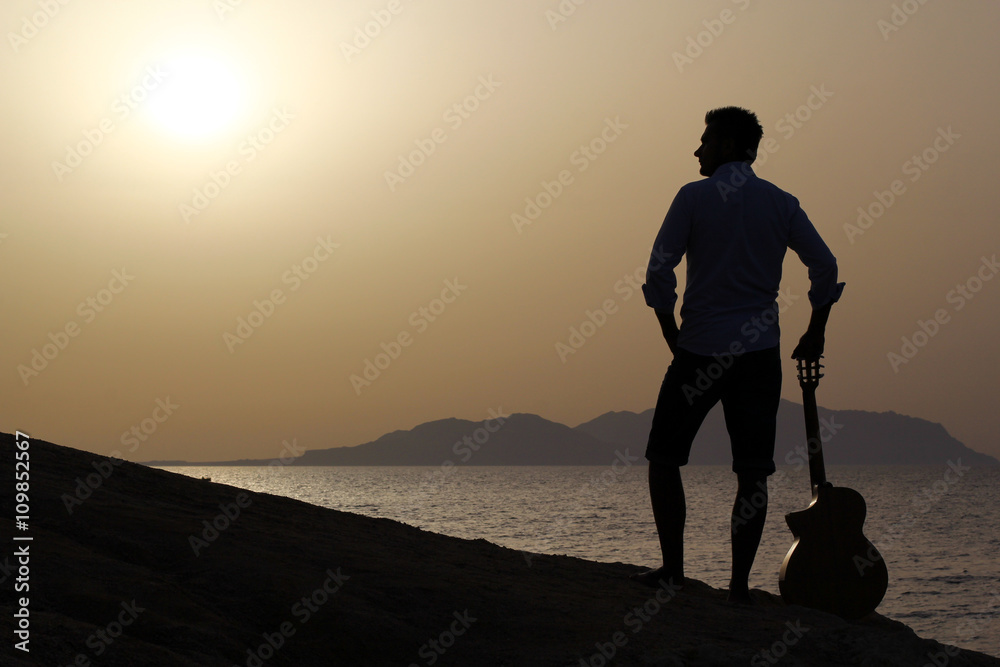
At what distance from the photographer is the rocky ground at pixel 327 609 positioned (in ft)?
9.09

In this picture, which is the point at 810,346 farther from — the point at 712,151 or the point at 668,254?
the point at 712,151

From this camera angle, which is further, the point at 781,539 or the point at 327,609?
the point at 781,539

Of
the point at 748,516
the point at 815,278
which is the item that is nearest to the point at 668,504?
the point at 748,516

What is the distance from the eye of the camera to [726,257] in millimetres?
3871

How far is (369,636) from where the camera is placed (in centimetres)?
305

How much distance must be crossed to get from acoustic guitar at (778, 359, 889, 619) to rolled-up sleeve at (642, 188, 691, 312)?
1187 millimetres

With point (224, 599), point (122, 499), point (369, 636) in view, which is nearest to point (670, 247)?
point (369, 636)

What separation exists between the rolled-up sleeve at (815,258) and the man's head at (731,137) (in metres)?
0.40

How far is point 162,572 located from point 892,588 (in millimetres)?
24755

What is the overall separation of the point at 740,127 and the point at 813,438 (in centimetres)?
165

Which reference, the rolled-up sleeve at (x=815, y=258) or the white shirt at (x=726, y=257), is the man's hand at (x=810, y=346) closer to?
the rolled-up sleeve at (x=815, y=258)

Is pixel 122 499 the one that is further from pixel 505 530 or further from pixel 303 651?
pixel 505 530

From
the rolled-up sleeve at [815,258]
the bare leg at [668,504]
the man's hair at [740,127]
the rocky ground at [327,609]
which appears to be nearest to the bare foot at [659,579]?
the rocky ground at [327,609]

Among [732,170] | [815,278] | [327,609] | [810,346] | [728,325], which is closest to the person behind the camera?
[327,609]
